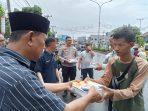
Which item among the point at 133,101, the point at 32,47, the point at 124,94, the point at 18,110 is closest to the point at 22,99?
the point at 18,110

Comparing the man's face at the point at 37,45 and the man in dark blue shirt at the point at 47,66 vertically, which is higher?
the man's face at the point at 37,45

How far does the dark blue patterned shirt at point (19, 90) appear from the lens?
1978mm

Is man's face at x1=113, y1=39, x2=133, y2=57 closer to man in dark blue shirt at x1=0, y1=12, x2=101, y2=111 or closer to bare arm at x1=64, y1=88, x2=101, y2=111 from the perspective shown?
bare arm at x1=64, y1=88, x2=101, y2=111

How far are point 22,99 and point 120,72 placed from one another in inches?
70.2

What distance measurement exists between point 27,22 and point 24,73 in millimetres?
431

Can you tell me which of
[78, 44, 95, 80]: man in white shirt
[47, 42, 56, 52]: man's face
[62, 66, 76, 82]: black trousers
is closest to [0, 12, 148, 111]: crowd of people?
[47, 42, 56, 52]: man's face

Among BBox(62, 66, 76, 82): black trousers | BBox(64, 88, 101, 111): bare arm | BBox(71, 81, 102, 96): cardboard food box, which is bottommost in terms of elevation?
BBox(62, 66, 76, 82): black trousers

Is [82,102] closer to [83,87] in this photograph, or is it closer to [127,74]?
[83,87]

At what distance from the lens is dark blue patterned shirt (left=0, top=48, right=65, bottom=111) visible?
1.98 m

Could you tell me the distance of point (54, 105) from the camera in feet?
7.03

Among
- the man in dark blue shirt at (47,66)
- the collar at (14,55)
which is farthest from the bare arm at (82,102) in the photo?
the man in dark blue shirt at (47,66)

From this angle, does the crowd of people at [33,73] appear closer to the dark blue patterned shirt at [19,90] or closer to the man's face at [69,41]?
the dark blue patterned shirt at [19,90]

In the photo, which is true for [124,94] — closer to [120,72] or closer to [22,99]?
[120,72]

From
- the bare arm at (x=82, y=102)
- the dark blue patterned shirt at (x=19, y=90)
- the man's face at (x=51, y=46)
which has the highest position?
the dark blue patterned shirt at (x=19, y=90)
